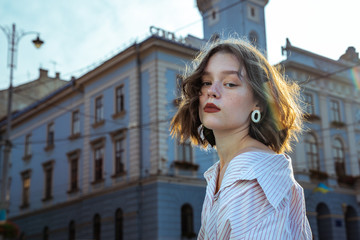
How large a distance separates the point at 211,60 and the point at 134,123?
23.0 metres

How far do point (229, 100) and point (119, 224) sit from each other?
24.1 metres

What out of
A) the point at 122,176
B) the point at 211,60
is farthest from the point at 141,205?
the point at 211,60

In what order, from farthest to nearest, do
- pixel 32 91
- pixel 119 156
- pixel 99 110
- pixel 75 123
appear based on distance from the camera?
pixel 32 91 → pixel 75 123 → pixel 99 110 → pixel 119 156

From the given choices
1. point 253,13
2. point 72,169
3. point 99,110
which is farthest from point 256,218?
point 253,13

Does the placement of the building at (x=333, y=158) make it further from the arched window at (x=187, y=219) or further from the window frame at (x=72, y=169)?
the window frame at (x=72, y=169)

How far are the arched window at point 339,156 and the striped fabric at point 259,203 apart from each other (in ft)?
92.9

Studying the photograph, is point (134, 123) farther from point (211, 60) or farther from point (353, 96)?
point (211, 60)

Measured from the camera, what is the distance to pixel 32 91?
3838cm

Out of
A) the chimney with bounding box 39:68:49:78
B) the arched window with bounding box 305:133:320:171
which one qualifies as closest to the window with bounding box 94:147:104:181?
the arched window with bounding box 305:133:320:171

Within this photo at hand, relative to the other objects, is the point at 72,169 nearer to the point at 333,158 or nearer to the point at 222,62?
the point at 333,158

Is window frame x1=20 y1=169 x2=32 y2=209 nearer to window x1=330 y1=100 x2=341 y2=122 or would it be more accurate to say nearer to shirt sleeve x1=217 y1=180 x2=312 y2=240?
window x1=330 y1=100 x2=341 y2=122

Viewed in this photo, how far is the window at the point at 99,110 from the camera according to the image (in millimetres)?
27692

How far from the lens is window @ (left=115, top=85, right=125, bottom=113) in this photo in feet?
86.6

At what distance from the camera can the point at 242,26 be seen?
29.2m
